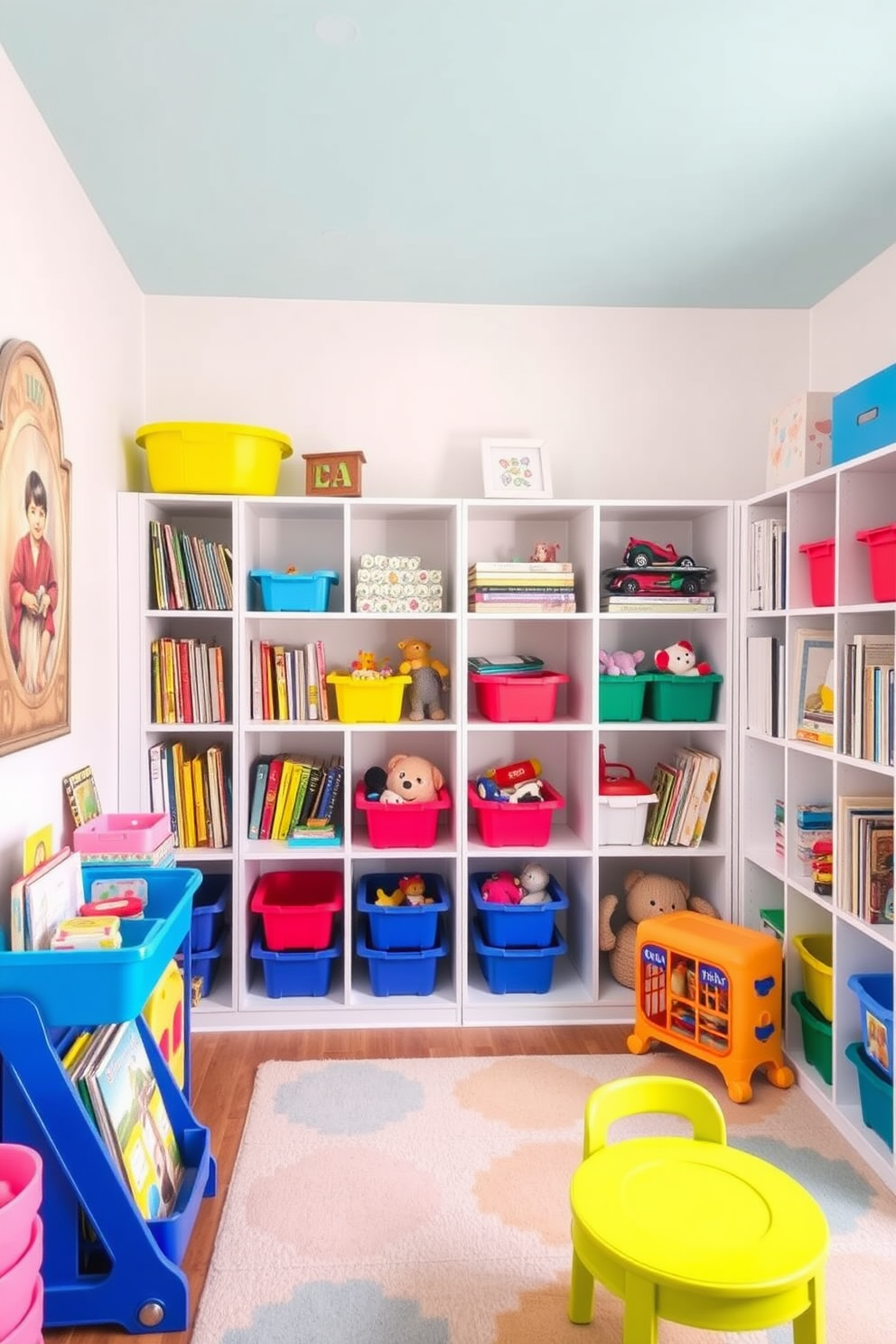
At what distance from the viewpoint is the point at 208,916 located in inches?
120

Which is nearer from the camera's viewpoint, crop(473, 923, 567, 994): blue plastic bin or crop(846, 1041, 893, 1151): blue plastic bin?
crop(846, 1041, 893, 1151): blue plastic bin

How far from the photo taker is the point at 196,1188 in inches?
77.4

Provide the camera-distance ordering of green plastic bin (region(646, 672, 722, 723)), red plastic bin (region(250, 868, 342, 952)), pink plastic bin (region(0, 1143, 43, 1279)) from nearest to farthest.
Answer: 1. pink plastic bin (region(0, 1143, 43, 1279))
2. red plastic bin (region(250, 868, 342, 952))
3. green plastic bin (region(646, 672, 722, 723))

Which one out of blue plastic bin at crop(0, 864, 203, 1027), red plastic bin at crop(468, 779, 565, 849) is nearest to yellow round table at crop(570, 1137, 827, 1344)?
blue plastic bin at crop(0, 864, 203, 1027)

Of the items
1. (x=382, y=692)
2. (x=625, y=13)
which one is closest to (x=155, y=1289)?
(x=382, y=692)

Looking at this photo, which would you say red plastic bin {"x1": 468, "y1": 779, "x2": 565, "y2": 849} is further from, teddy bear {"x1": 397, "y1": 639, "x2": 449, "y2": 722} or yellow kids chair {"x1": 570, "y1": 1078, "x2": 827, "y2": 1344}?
yellow kids chair {"x1": 570, "y1": 1078, "x2": 827, "y2": 1344}

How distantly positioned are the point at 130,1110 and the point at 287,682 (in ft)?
→ 5.02

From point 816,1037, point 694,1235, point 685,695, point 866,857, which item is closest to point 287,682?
point 685,695

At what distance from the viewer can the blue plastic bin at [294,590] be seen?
302 centimetres

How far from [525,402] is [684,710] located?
1.29 meters

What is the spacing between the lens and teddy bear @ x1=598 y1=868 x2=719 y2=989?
3.17m

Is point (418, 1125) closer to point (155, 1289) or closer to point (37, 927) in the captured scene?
point (155, 1289)

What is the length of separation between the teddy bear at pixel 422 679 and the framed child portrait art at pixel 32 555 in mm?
1207

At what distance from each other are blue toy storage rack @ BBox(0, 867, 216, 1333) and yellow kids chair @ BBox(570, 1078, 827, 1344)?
81 cm
